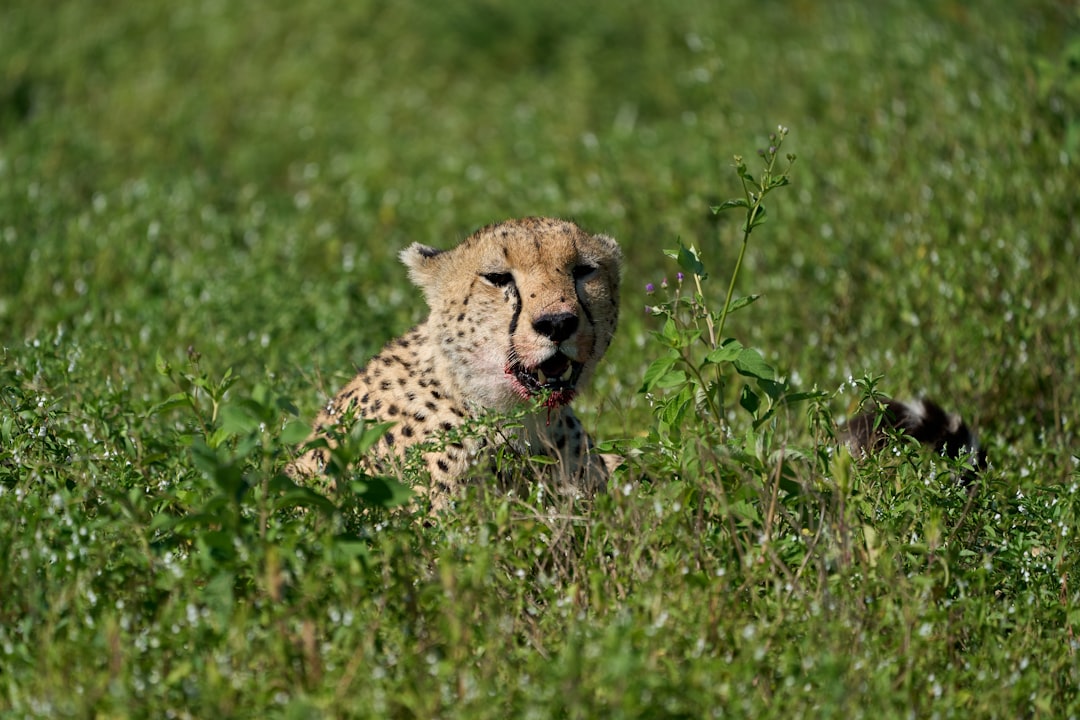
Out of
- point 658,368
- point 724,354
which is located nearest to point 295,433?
point 658,368

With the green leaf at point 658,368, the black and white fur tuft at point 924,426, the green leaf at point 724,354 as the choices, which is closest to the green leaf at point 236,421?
the green leaf at point 658,368

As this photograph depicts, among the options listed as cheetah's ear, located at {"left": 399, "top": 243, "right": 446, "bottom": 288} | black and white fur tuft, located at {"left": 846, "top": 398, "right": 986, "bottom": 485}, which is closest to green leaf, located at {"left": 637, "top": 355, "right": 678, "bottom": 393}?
black and white fur tuft, located at {"left": 846, "top": 398, "right": 986, "bottom": 485}

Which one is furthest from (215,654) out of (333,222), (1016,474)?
(333,222)

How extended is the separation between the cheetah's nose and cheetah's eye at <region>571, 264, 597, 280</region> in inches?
10.0

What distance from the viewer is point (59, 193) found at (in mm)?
7125

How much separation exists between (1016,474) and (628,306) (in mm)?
2197

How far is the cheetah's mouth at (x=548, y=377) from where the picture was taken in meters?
3.76

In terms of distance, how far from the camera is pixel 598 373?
509 centimetres

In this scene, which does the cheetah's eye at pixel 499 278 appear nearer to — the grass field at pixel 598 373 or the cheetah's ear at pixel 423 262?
the cheetah's ear at pixel 423 262

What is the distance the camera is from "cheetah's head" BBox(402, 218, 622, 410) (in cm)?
374

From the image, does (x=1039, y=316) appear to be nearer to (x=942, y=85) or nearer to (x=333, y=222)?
(x=942, y=85)

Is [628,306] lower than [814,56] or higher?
lower

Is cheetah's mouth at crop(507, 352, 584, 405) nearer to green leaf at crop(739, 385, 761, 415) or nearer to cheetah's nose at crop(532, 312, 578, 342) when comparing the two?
cheetah's nose at crop(532, 312, 578, 342)

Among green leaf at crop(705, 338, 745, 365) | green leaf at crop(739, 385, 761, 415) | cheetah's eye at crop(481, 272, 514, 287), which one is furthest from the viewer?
cheetah's eye at crop(481, 272, 514, 287)
